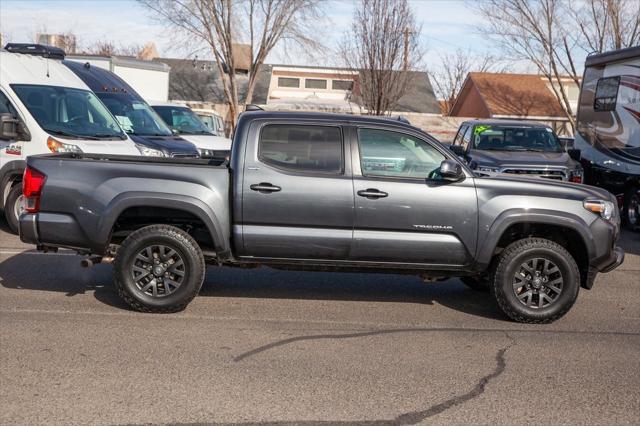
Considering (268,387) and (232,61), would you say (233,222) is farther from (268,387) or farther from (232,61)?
(232,61)

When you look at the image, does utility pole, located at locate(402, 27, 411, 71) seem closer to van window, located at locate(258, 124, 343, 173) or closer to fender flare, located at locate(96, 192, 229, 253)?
van window, located at locate(258, 124, 343, 173)

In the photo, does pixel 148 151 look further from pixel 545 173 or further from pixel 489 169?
pixel 545 173

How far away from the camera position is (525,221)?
7297mm

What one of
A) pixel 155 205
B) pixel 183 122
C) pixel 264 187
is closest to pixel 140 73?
pixel 183 122

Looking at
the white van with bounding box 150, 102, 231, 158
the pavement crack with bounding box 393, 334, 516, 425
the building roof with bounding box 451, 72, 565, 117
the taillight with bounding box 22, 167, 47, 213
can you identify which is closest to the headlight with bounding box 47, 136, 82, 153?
the taillight with bounding box 22, 167, 47, 213

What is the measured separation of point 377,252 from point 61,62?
797 cm

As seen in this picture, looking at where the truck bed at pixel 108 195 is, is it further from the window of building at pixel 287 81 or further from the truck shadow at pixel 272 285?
the window of building at pixel 287 81

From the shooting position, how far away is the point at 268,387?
546cm

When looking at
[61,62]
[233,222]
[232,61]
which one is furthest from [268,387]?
[232,61]

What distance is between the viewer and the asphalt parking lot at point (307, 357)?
5.07 meters

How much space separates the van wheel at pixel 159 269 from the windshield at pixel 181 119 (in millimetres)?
11077

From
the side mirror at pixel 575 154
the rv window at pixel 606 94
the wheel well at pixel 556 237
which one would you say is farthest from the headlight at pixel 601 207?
the rv window at pixel 606 94

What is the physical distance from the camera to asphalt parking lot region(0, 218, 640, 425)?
5070 mm

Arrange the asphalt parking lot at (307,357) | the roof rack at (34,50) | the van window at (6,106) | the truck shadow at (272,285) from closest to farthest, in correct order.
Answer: the asphalt parking lot at (307,357)
the truck shadow at (272,285)
the van window at (6,106)
the roof rack at (34,50)
